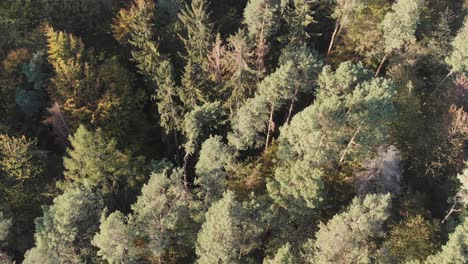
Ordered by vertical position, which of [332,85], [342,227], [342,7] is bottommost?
[342,227]

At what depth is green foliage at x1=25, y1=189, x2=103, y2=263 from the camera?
3509cm

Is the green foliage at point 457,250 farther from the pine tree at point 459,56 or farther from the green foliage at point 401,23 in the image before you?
the green foliage at point 401,23

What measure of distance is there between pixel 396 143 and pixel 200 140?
2051 centimetres

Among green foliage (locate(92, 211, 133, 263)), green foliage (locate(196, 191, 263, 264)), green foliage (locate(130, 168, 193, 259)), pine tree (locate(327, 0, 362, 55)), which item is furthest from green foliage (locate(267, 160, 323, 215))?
pine tree (locate(327, 0, 362, 55))

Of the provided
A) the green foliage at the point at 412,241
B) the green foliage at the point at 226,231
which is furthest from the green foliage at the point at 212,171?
the green foliage at the point at 412,241

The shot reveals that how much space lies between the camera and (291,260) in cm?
3127

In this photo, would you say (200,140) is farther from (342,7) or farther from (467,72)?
(467,72)

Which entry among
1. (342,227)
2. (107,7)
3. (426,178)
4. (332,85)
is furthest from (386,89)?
(107,7)

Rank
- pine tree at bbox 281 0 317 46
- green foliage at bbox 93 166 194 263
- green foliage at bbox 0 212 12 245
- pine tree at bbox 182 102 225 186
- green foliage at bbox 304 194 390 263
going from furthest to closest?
pine tree at bbox 281 0 317 46
pine tree at bbox 182 102 225 186
green foliage at bbox 0 212 12 245
green foliage at bbox 93 166 194 263
green foliage at bbox 304 194 390 263

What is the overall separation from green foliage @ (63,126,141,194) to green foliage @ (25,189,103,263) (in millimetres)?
2100

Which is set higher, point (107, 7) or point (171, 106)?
point (107, 7)

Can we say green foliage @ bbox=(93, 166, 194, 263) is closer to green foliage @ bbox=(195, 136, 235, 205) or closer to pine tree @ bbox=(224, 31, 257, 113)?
green foliage @ bbox=(195, 136, 235, 205)

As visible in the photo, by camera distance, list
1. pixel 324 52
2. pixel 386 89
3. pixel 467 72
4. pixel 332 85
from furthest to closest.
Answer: pixel 324 52 < pixel 467 72 < pixel 332 85 < pixel 386 89

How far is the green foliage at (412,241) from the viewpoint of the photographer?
3391 cm
